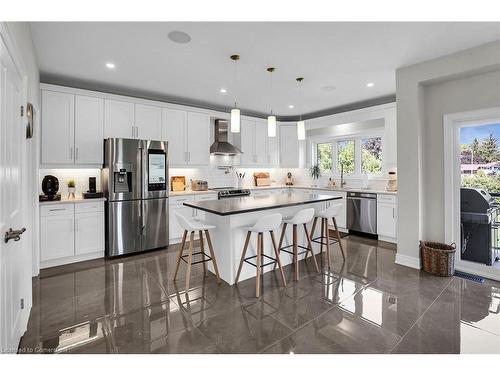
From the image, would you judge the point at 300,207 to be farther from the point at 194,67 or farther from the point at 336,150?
the point at 336,150

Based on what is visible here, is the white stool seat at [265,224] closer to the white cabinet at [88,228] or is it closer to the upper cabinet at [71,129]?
the white cabinet at [88,228]

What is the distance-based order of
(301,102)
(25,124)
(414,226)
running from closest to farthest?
(25,124) → (414,226) → (301,102)

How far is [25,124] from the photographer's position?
2.27 meters

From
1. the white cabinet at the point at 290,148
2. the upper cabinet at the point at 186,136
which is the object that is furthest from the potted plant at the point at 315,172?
the upper cabinet at the point at 186,136

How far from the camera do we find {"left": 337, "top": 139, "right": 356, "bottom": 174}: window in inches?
240

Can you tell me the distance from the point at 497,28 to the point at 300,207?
2.89 m

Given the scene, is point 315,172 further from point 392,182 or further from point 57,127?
point 57,127

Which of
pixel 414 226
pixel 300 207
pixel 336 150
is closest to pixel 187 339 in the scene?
pixel 300 207

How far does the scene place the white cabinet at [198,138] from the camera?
17.2 ft

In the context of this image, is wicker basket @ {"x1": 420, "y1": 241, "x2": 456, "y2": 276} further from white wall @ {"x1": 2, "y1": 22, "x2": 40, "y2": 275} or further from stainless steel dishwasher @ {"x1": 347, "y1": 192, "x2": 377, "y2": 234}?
white wall @ {"x1": 2, "y1": 22, "x2": 40, "y2": 275}

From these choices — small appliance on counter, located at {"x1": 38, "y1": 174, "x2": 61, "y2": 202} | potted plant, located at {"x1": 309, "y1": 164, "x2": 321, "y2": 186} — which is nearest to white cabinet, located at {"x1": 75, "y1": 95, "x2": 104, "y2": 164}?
small appliance on counter, located at {"x1": 38, "y1": 174, "x2": 61, "y2": 202}

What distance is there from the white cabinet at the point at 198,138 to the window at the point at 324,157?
2.98 m

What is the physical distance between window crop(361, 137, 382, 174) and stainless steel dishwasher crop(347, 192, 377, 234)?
2.79 ft

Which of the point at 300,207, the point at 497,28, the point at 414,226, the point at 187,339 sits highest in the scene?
the point at 497,28
